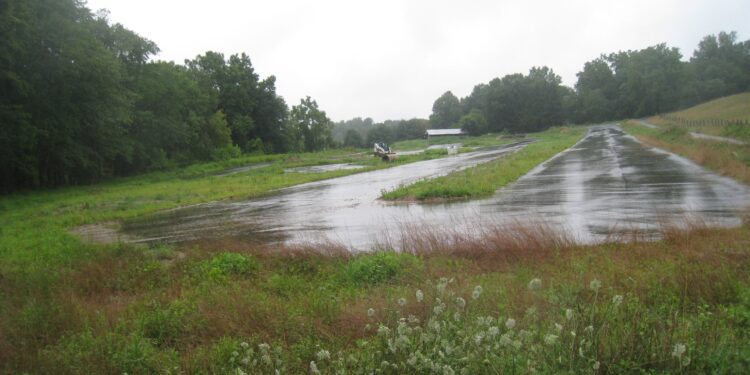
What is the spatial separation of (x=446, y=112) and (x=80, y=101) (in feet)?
490

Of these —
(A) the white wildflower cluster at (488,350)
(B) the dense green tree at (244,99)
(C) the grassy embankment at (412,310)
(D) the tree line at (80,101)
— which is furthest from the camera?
(B) the dense green tree at (244,99)

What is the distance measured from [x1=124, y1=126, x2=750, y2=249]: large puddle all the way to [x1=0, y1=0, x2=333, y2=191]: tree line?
50.6ft

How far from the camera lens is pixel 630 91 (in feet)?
418

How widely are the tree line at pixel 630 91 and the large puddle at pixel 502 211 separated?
106m

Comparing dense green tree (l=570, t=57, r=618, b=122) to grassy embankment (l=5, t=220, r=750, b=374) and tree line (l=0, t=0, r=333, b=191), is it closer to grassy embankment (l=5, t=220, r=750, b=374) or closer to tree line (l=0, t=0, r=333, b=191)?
tree line (l=0, t=0, r=333, b=191)

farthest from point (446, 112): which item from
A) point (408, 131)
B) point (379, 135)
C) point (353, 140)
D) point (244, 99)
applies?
point (244, 99)

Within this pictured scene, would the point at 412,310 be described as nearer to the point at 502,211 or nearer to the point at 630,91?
the point at 502,211

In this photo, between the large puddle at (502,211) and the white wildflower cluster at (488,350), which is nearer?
the white wildflower cluster at (488,350)

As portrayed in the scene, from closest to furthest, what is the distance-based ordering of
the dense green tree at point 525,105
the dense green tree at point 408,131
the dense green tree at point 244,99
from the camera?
the dense green tree at point 244,99 → the dense green tree at point 525,105 → the dense green tree at point 408,131

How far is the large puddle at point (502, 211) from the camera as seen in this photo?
42.5 feet

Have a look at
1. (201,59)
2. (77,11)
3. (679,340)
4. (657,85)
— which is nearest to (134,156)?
(77,11)

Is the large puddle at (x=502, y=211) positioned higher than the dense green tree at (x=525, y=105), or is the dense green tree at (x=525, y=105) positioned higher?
the dense green tree at (x=525, y=105)

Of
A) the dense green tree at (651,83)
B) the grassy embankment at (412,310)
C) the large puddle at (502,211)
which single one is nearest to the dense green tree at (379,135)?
the dense green tree at (651,83)

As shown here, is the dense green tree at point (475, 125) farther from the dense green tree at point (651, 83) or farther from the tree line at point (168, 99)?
the dense green tree at point (651, 83)
